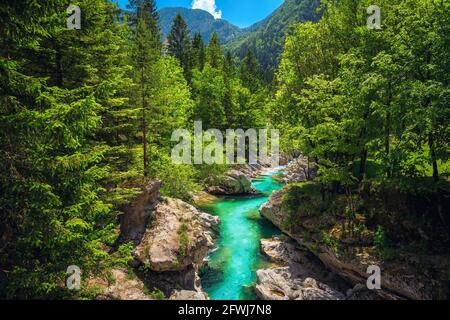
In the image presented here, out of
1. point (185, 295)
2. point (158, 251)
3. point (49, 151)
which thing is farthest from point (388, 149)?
point (49, 151)

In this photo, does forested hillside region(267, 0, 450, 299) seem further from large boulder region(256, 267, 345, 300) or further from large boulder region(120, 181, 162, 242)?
large boulder region(120, 181, 162, 242)

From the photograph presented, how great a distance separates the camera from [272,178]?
48.0 metres

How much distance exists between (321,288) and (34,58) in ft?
62.8

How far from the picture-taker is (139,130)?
2203 centimetres

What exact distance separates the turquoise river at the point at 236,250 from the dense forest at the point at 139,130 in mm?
4436

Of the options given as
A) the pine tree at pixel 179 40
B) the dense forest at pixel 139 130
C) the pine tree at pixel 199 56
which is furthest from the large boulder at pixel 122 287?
the pine tree at pixel 179 40

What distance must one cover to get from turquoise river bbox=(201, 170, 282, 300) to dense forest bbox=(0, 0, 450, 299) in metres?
4.44

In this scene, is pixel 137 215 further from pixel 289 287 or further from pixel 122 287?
pixel 289 287

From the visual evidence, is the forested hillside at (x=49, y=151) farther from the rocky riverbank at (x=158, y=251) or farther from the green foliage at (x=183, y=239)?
the green foliage at (x=183, y=239)

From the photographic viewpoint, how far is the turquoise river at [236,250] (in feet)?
62.2

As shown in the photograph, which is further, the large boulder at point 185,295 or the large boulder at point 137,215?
the large boulder at point 137,215

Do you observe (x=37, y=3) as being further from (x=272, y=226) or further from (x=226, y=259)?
(x=272, y=226)
